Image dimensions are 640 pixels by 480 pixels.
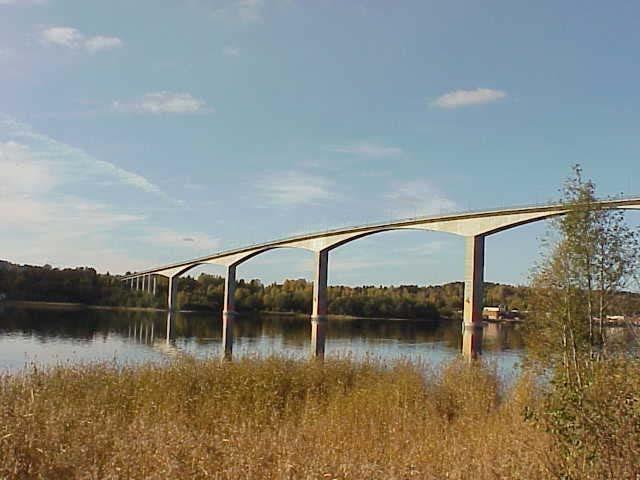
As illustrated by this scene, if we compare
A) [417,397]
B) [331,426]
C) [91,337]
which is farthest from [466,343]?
[331,426]

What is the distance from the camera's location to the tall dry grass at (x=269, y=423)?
4723 millimetres

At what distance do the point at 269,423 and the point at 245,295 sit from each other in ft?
230

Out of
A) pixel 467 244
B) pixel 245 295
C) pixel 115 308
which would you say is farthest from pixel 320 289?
pixel 115 308

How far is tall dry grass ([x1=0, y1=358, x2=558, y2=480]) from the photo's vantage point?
4.72 metres

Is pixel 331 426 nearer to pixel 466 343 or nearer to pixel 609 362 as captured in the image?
pixel 609 362

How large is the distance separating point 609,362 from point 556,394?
126cm

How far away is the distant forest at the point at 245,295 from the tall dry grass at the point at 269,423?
5638 centimetres

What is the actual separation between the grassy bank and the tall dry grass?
2 cm

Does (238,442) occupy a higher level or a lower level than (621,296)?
lower

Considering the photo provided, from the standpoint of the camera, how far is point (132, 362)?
40.6 feet

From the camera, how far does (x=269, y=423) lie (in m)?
8.95

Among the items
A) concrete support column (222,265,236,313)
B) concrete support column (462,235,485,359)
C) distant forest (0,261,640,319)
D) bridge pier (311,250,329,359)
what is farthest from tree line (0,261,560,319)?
concrete support column (462,235,485,359)

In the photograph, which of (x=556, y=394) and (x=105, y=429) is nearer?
(x=556, y=394)

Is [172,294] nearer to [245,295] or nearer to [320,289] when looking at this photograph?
[245,295]
